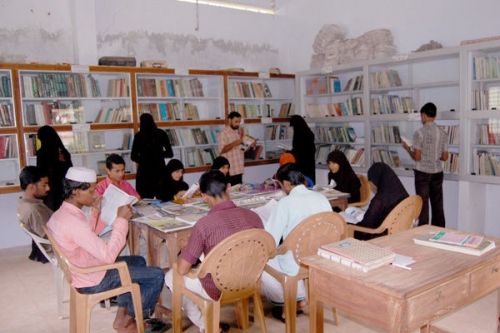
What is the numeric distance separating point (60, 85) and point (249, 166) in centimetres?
296

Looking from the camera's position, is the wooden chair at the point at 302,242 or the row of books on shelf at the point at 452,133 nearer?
the wooden chair at the point at 302,242

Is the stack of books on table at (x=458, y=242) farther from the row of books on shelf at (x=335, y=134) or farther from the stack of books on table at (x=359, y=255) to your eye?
the row of books on shelf at (x=335, y=134)

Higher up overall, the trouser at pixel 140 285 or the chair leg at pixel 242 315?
the trouser at pixel 140 285

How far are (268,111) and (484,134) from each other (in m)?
3.36

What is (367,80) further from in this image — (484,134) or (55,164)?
(55,164)

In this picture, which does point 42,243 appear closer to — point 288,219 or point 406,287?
point 288,219

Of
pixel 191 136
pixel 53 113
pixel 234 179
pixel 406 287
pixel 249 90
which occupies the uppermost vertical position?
pixel 249 90

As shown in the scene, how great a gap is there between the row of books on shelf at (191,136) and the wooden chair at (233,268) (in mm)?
3966

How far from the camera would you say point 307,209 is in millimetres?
3025

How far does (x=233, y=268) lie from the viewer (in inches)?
97.7

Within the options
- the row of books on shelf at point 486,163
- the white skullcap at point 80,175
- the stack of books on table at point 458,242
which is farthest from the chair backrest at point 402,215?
the row of books on shelf at point 486,163

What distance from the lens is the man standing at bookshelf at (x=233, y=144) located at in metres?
6.12

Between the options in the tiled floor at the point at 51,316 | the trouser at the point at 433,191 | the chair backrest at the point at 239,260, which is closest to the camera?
the chair backrest at the point at 239,260

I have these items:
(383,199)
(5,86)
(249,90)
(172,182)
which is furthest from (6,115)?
(383,199)
